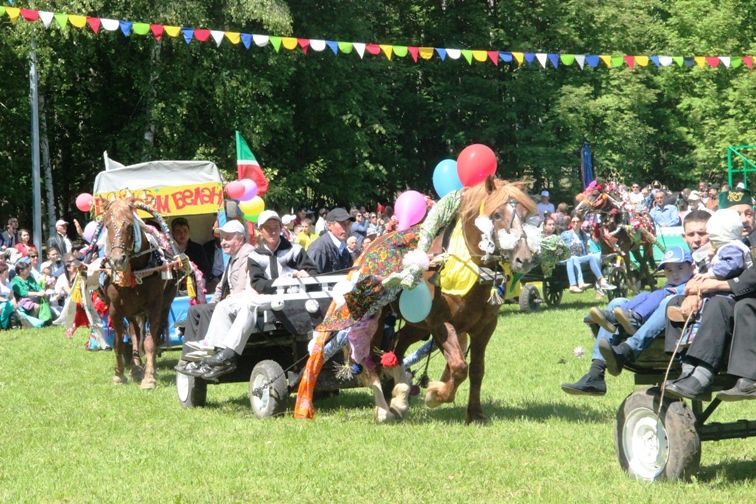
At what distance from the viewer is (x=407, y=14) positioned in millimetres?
44375

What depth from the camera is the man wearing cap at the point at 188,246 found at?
15016mm

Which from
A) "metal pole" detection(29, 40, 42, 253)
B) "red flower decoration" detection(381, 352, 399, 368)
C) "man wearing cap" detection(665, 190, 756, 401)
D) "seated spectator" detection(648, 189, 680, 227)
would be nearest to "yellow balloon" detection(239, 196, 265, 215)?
"red flower decoration" detection(381, 352, 399, 368)

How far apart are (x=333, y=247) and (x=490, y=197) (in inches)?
159

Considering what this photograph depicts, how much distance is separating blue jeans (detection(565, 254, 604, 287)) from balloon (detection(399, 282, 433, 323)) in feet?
41.6

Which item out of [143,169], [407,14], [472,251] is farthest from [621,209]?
[407,14]

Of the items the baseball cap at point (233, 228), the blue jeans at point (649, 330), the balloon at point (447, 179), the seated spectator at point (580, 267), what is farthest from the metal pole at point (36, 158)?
the blue jeans at point (649, 330)

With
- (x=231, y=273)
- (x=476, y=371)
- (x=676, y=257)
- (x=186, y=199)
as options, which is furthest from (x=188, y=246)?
(x=676, y=257)

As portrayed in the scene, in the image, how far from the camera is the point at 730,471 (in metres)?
7.67

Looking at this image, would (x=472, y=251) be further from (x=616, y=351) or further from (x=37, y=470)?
(x=37, y=470)

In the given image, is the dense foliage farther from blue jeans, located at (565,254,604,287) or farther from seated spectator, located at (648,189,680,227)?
blue jeans, located at (565,254,604,287)

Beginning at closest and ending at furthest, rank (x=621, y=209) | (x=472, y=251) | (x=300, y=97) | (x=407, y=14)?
(x=472, y=251) < (x=621, y=209) < (x=300, y=97) < (x=407, y=14)

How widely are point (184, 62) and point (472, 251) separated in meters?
22.6

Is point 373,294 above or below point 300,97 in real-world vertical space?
below

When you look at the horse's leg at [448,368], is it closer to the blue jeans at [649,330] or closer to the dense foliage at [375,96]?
the blue jeans at [649,330]
